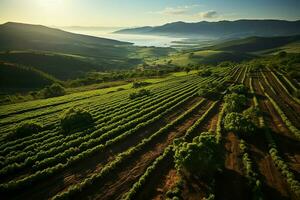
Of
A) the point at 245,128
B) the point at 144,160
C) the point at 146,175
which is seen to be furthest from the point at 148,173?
the point at 245,128

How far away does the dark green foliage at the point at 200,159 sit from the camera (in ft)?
75.0

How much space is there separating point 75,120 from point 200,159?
26050 millimetres

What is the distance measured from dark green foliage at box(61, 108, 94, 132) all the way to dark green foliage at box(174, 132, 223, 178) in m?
22.5

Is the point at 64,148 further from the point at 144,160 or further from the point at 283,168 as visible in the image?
the point at 283,168

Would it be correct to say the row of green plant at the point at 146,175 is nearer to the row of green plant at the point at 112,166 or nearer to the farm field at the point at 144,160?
the farm field at the point at 144,160

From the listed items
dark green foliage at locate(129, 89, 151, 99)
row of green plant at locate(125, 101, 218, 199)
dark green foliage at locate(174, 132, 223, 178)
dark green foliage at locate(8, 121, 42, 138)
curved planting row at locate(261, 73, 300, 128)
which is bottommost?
Result: dark green foliage at locate(129, 89, 151, 99)

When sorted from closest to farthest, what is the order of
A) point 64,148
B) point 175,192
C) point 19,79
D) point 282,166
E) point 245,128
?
point 175,192 < point 282,166 < point 64,148 < point 245,128 < point 19,79

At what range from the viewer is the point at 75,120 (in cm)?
4134

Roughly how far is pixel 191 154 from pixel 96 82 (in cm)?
11254

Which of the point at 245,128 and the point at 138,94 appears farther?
the point at 138,94

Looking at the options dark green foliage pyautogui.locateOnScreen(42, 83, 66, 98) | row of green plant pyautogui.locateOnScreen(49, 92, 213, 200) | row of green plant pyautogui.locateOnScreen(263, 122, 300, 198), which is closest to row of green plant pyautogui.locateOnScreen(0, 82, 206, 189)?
row of green plant pyautogui.locateOnScreen(49, 92, 213, 200)

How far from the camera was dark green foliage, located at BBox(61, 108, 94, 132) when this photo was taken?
4003cm

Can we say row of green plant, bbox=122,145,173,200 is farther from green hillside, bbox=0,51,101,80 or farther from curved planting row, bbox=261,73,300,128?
green hillside, bbox=0,51,101,80

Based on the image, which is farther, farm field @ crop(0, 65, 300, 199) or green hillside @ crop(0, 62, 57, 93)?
green hillside @ crop(0, 62, 57, 93)
